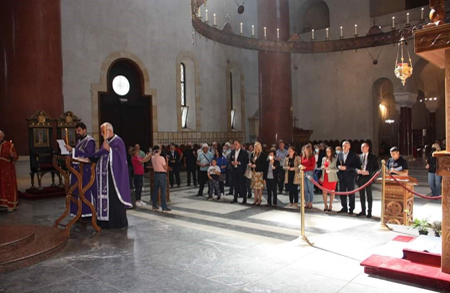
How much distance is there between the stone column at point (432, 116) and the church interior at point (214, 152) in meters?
0.17

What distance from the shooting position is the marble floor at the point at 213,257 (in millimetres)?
4219

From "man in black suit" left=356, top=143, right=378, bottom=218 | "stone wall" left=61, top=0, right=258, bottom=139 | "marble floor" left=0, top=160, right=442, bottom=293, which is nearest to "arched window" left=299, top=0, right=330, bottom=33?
"stone wall" left=61, top=0, right=258, bottom=139

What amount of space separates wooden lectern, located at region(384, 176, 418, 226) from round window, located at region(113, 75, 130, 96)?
Result: 47.3ft

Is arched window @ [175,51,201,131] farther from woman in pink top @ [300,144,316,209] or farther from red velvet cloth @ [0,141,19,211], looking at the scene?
woman in pink top @ [300,144,316,209]

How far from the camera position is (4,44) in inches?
507

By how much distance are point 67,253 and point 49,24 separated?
10621 millimetres

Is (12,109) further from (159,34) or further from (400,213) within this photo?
(400,213)

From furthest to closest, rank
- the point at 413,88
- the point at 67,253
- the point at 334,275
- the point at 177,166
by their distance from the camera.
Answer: the point at 413,88 < the point at 177,166 < the point at 67,253 < the point at 334,275

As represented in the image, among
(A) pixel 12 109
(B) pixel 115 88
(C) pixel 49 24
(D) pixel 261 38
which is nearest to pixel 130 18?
(B) pixel 115 88

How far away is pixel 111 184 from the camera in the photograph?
709 centimetres

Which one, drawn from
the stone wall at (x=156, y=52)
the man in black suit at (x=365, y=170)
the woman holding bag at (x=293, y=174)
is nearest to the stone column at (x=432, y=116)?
the stone wall at (x=156, y=52)

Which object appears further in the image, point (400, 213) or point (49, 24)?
point (49, 24)

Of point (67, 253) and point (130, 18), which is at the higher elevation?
point (130, 18)

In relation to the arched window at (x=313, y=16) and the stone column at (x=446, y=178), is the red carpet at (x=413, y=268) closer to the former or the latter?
the stone column at (x=446, y=178)
